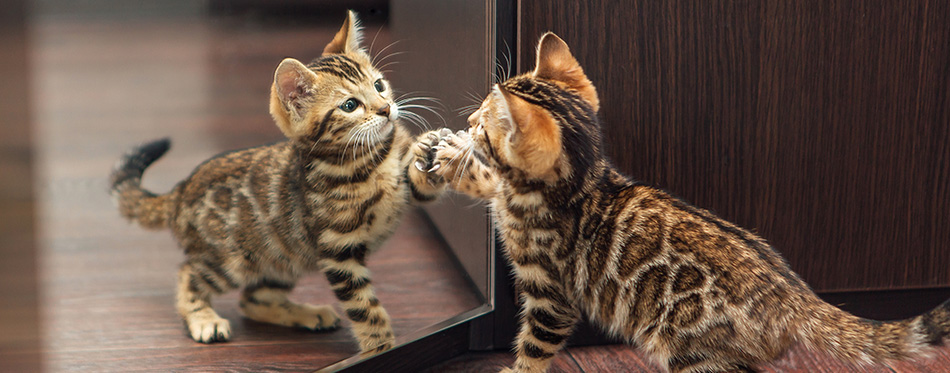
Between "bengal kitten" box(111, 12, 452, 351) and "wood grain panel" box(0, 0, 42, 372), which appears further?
"bengal kitten" box(111, 12, 452, 351)

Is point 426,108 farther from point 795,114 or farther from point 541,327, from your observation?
point 795,114

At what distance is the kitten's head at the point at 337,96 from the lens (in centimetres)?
115

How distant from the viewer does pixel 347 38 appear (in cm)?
118

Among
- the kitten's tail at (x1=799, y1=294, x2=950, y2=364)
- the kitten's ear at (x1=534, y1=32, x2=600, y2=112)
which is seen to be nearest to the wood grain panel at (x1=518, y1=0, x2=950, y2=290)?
the kitten's ear at (x1=534, y1=32, x2=600, y2=112)

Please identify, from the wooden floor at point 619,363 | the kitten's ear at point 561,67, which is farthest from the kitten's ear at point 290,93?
the wooden floor at point 619,363

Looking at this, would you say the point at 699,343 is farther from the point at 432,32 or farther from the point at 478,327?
the point at 432,32

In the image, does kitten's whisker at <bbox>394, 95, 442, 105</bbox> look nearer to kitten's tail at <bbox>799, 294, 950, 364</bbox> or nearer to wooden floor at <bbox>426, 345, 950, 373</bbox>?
wooden floor at <bbox>426, 345, 950, 373</bbox>

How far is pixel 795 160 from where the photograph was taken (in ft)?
5.13

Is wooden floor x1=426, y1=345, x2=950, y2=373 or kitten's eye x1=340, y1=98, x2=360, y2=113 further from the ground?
kitten's eye x1=340, y1=98, x2=360, y2=113

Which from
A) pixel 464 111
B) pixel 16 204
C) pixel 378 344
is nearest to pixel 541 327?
pixel 378 344

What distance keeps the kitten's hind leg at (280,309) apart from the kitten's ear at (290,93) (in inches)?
10.7

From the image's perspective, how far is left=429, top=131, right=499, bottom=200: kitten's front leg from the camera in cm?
137

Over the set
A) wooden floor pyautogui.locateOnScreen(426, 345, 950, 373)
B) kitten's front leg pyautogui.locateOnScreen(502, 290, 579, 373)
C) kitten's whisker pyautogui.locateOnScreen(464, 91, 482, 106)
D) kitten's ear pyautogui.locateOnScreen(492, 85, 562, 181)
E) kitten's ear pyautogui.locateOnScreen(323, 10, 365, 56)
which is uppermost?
kitten's ear pyautogui.locateOnScreen(323, 10, 365, 56)

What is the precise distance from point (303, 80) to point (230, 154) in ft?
0.50
